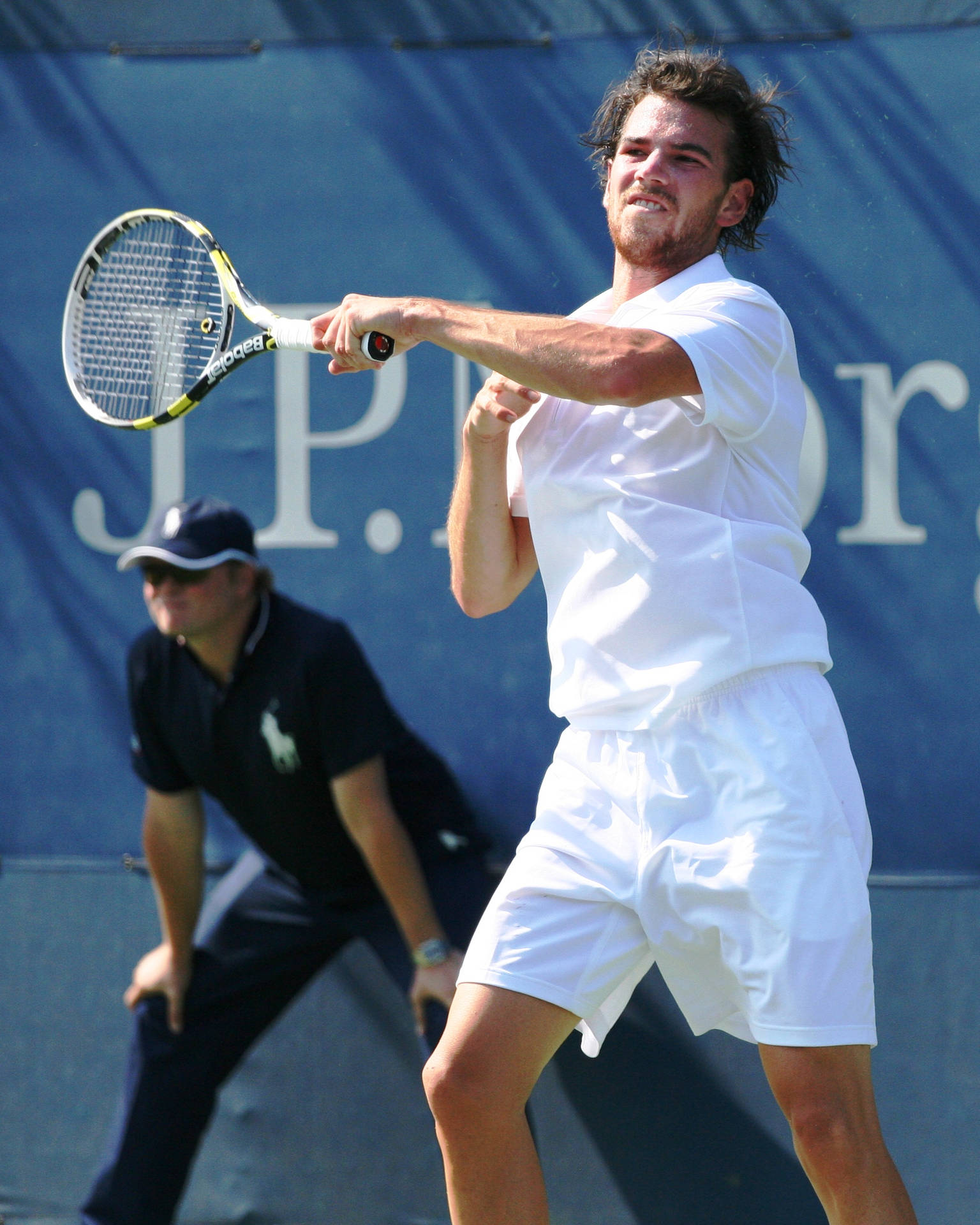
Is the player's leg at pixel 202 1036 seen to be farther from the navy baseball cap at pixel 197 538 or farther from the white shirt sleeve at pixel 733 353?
the white shirt sleeve at pixel 733 353

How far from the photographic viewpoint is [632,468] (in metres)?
2.07

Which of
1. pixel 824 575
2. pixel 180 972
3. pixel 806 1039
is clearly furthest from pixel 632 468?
pixel 180 972

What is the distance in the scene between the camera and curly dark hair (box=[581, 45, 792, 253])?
2.26 metres

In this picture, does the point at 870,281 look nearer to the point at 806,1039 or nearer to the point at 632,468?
the point at 632,468

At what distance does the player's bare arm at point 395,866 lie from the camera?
3.00 meters

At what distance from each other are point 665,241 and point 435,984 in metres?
1.58

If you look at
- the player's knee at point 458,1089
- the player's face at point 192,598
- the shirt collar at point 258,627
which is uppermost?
the player's face at point 192,598

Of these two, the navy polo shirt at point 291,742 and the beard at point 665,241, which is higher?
the beard at point 665,241

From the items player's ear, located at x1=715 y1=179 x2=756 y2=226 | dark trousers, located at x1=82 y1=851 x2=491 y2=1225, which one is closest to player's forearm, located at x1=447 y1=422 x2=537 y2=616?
player's ear, located at x1=715 y1=179 x2=756 y2=226

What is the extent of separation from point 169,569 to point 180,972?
89 cm

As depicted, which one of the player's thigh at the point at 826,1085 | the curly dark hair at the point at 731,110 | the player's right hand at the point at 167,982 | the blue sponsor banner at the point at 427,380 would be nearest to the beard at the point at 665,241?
the curly dark hair at the point at 731,110

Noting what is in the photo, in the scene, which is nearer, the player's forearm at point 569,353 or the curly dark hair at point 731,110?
the player's forearm at point 569,353

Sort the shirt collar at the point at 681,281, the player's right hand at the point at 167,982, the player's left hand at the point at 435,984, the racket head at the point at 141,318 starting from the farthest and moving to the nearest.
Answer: the player's right hand at the point at 167,982 < the player's left hand at the point at 435,984 < the racket head at the point at 141,318 < the shirt collar at the point at 681,281

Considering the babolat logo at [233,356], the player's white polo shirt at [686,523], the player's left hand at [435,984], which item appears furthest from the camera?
the player's left hand at [435,984]
